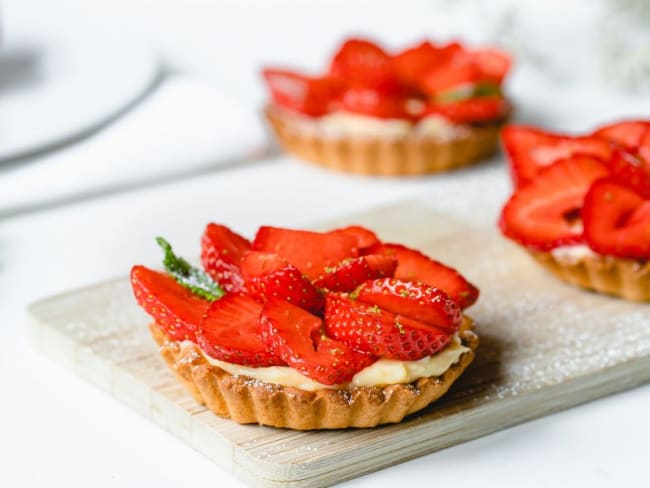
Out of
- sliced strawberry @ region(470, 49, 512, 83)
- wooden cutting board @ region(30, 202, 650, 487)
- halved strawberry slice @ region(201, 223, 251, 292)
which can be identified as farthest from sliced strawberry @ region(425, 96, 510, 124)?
halved strawberry slice @ region(201, 223, 251, 292)

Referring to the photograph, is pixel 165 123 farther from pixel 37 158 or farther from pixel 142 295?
pixel 142 295

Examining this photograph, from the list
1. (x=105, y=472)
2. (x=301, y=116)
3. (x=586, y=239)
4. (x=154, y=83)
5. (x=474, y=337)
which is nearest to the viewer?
(x=105, y=472)

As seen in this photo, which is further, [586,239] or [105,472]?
[586,239]

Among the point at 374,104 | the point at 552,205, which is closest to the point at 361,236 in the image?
the point at 552,205

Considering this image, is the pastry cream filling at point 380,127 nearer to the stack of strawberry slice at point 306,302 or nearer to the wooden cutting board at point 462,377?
the wooden cutting board at point 462,377

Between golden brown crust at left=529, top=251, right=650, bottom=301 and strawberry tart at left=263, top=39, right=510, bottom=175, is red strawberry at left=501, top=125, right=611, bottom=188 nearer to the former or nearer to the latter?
golden brown crust at left=529, top=251, right=650, bottom=301

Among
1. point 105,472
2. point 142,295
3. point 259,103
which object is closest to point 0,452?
point 105,472

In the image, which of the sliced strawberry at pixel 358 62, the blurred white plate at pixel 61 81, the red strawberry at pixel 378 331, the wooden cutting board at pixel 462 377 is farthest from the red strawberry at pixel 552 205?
the blurred white plate at pixel 61 81
